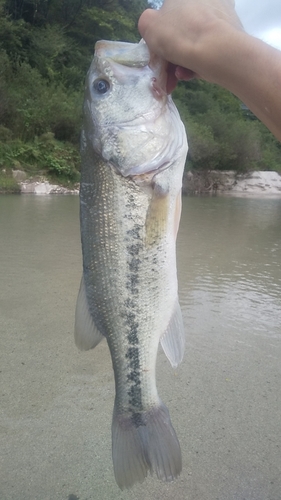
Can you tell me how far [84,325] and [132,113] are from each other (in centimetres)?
86

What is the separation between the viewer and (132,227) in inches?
71.9

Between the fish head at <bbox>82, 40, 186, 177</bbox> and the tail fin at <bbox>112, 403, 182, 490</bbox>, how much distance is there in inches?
38.2

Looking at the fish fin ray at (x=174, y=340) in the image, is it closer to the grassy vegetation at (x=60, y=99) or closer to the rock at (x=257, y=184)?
the grassy vegetation at (x=60, y=99)

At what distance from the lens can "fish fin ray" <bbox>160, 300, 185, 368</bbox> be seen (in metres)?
2.00

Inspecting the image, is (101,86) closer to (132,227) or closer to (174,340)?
(132,227)

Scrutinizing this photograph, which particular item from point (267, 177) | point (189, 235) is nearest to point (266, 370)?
point (189, 235)

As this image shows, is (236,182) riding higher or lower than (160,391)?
lower

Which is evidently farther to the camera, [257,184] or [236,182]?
[257,184]

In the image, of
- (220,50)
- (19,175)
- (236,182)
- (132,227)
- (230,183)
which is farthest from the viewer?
(236,182)

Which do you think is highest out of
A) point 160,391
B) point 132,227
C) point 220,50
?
point 220,50

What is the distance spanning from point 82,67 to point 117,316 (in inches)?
1194

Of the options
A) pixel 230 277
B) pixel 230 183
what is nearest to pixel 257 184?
pixel 230 183

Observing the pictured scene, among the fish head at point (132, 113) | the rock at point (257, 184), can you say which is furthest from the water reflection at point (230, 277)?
the rock at point (257, 184)

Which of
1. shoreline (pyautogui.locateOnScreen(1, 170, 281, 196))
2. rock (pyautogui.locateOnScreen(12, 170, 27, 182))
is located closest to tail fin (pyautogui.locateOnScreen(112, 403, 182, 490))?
rock (pyautogui.locateOnScreen(12, 170, 27, 182))
